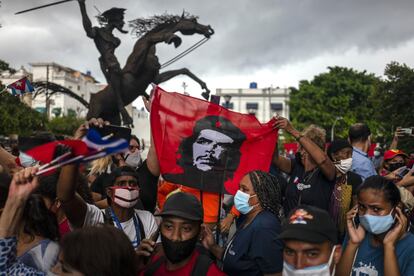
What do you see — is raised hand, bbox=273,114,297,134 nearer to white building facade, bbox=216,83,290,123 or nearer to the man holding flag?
the man holding flag

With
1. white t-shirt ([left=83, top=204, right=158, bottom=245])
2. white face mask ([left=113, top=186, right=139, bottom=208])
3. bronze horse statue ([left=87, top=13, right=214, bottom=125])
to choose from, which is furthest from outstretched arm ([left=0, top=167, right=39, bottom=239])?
bronze horse statue ([left=87, top=13, right=214, bottom=125])

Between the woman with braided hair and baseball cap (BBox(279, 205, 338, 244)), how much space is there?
0.62 ft

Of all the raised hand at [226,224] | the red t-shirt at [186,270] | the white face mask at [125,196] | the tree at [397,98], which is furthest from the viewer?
the tree at [397,98]

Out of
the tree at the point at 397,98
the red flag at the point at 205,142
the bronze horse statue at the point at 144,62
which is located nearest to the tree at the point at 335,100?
the tree at the point at 397,98

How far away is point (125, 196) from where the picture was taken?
11.9ft

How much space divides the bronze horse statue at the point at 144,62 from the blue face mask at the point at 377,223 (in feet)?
39.6

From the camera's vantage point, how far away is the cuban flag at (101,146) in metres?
1.95

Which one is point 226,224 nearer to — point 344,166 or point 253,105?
point 344,166

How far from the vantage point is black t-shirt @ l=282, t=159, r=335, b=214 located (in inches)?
172

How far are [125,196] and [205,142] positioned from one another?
144cm

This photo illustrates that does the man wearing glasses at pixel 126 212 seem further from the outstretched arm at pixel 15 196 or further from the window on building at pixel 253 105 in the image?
the window on building at pixel 253 105

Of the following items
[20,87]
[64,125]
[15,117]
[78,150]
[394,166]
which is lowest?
[394,166]

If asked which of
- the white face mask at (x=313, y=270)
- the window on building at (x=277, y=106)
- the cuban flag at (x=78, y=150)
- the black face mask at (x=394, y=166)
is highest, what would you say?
the window on building at (x=277, y=106)

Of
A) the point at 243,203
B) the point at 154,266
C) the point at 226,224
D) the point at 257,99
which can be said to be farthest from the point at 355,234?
the point at 257,99
